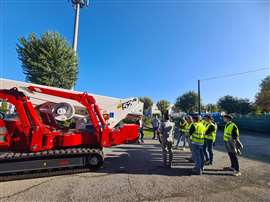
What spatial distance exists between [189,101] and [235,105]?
525 inches

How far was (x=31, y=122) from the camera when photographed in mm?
4578

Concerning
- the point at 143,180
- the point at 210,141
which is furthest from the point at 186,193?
the point at 210,141

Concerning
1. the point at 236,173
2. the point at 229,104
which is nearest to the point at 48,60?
the point at 236,173

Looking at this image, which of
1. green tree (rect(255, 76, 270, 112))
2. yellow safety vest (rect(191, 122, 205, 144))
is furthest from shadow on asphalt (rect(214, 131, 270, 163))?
green tree (rect(255, 76, 270, 112))

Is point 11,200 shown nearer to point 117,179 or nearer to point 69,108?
point 117,179

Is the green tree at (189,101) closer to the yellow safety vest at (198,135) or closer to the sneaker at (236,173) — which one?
the sneaker at (236,173)

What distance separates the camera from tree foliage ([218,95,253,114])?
144ft

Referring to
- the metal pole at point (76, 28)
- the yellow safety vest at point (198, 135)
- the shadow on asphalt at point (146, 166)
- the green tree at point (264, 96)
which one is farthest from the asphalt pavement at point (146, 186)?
the green tree at point (264, 96)

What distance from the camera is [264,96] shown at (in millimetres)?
32594

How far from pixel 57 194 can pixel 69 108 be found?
274 cm

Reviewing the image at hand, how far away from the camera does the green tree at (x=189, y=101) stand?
52559 mm

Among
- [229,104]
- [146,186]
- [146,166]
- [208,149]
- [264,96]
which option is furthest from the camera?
[229,104]

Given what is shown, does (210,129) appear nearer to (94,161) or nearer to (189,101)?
(94,161)

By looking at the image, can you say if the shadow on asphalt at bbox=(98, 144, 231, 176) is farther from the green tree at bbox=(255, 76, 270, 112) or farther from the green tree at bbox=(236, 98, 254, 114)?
the green tree at bbox=(236, 98, 254, 114)
